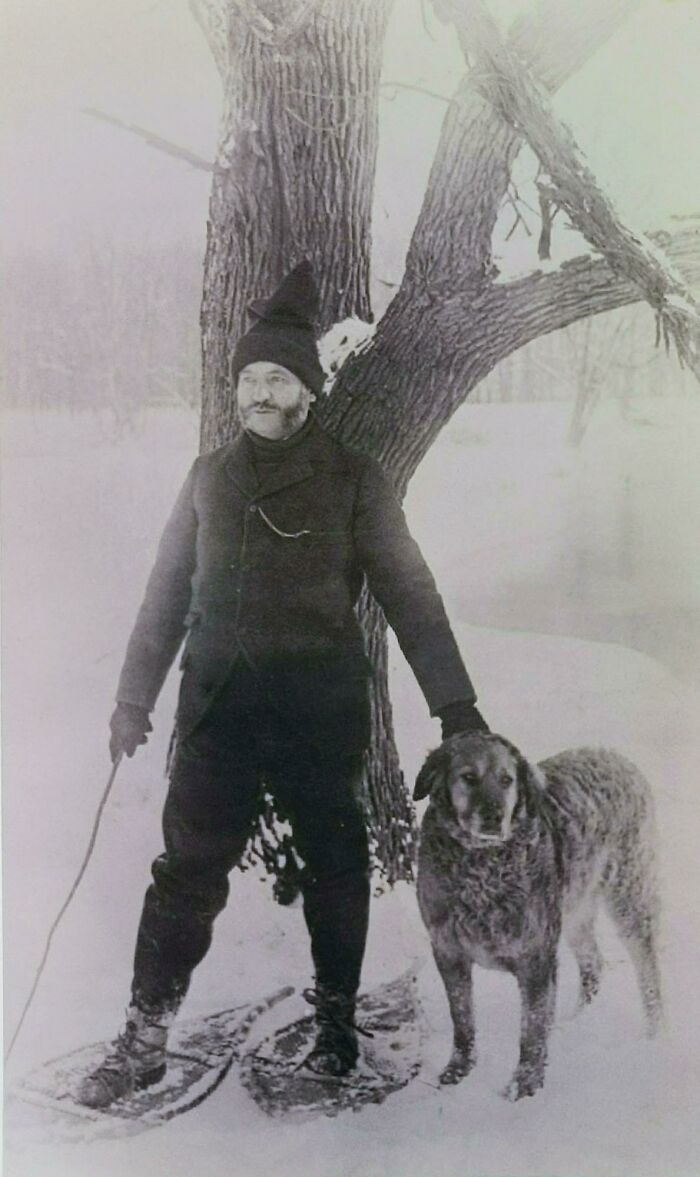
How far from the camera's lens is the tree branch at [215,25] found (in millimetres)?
2055

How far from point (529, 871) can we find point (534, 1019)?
0.29 metres

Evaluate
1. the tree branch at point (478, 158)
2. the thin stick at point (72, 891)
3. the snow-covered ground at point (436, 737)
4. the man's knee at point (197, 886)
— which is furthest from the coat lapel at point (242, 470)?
the man's knee at point (197, 886)

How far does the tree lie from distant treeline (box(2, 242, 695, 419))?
1.7 inches

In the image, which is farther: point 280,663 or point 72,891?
point 72,891

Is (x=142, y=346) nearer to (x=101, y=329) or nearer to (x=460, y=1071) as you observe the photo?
(x=101, y=329)

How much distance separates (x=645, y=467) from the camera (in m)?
2.09

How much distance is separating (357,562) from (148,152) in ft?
2.96

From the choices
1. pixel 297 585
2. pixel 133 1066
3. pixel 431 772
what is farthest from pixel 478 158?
pixel 133 1066

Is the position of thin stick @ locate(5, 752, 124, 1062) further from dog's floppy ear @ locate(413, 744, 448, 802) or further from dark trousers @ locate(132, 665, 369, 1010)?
dog's floppy ear @ locate(413, 744, 448, 802)

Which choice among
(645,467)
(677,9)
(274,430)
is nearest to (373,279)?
(274,430)

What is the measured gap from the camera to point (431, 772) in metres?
2.02

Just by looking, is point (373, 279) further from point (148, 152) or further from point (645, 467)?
point (645, 467)

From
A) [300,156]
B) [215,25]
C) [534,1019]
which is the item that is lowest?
[534,1019]

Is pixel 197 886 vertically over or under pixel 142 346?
under
